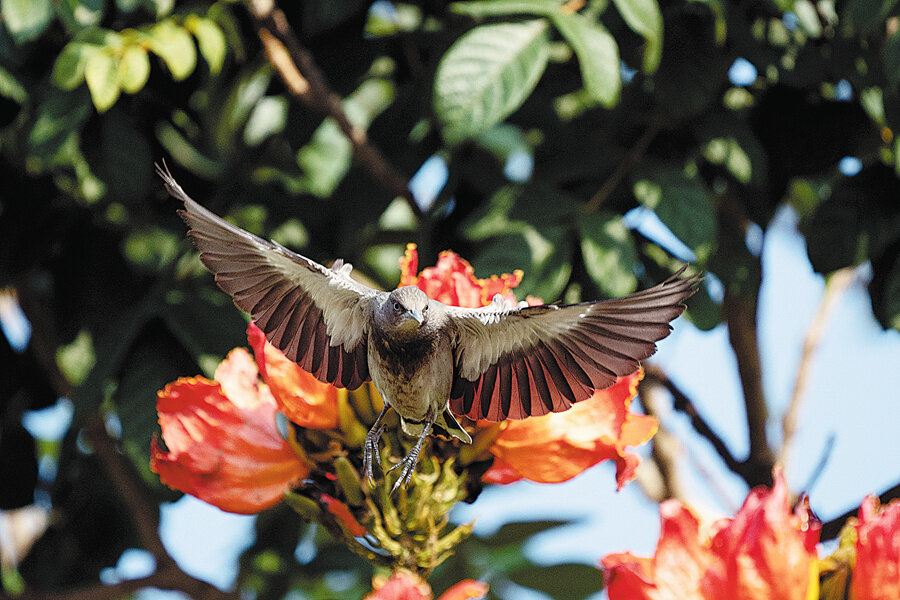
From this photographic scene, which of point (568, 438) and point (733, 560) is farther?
point (568, 438)

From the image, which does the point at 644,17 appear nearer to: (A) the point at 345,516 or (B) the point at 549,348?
(B) the point at 549,348

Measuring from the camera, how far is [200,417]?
910 millimetres

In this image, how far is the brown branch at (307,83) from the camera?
1424 millimetres

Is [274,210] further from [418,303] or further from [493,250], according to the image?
[418,303]

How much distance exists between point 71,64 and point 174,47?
0.14 m

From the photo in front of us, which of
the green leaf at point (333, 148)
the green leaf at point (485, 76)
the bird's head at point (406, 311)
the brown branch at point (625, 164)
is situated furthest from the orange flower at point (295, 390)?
the green leaf at point (333, 148)

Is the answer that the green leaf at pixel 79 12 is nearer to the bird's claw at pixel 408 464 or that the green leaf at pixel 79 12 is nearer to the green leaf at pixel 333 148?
the green leaf at pixel 333 148

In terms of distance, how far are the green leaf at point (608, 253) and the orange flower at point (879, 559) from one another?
1.77 ft

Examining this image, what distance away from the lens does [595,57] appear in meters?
1.15

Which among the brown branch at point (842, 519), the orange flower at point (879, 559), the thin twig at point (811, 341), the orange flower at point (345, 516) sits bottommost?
the thin twig at point (811, 341)

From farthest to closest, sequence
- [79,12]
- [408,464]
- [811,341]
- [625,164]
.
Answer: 1. [811,341]
2. [625,164]
3. [79,12]
4. [408,464]

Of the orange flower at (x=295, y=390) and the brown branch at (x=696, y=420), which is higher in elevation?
the orange flower at (x=295, y=390)

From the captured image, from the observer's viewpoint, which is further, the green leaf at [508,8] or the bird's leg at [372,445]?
the green leaf at [508,8]

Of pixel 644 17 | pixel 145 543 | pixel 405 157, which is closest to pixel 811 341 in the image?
pixel 405 157
